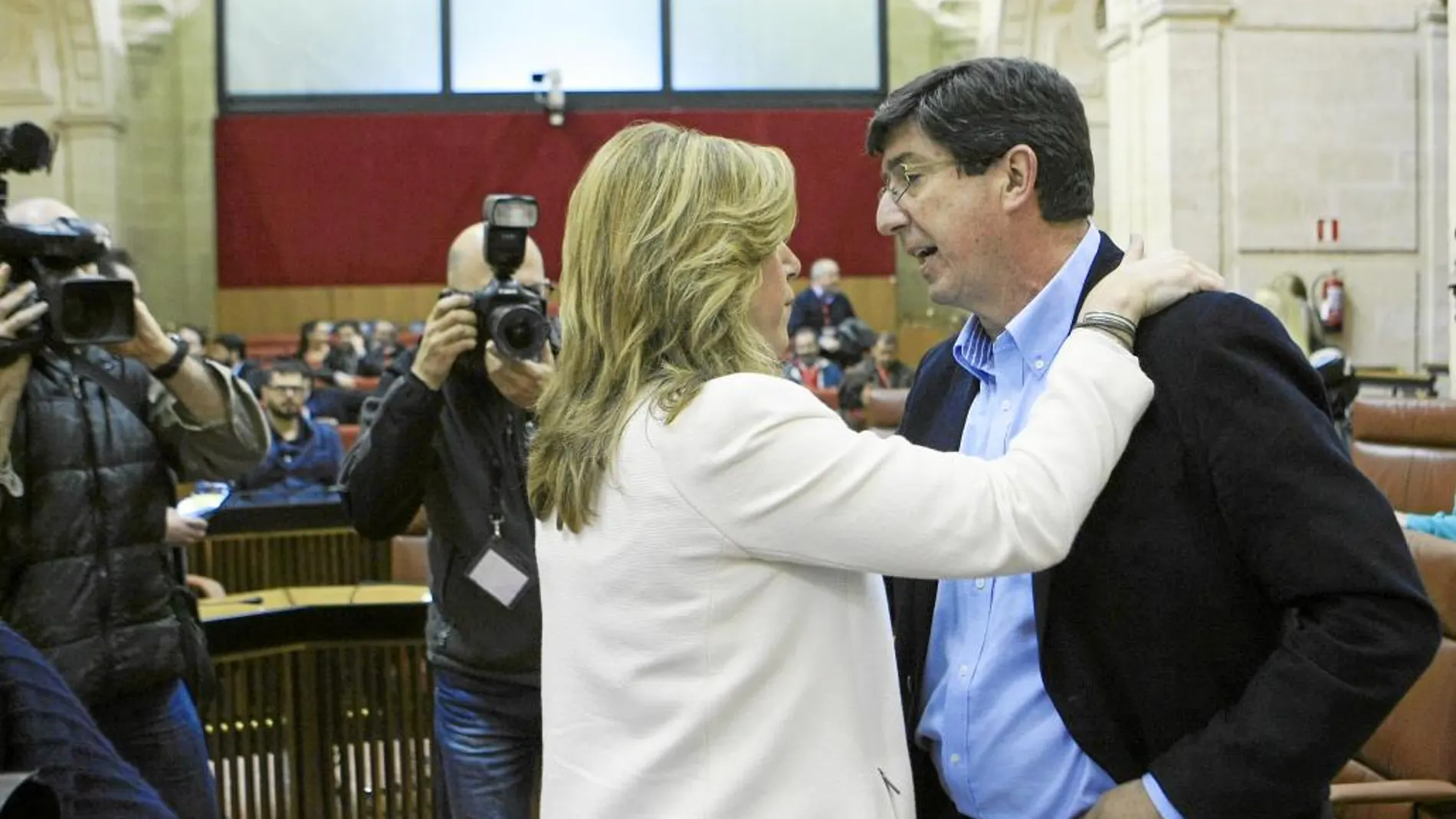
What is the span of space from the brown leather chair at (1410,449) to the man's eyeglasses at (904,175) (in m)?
4.47

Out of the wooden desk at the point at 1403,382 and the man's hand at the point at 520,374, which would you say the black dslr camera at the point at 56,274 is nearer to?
the man's hand at the point at 520,374

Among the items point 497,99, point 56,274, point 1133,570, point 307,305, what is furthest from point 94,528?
point 497,99

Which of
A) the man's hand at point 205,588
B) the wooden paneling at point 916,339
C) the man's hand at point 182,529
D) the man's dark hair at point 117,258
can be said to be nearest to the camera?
the man's dark hair at point 117,258

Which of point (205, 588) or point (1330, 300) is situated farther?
point (1330, 300)

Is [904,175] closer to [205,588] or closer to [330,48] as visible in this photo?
[205,588]

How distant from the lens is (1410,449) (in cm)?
589

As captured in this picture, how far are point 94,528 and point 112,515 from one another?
4cm

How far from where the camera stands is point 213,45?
53.7ft

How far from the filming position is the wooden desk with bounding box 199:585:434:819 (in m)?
3.86

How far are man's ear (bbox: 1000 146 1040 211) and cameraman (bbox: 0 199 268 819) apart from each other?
5.42ft

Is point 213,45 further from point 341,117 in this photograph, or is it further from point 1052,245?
point 1052,245

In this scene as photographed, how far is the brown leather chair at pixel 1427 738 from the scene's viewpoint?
2.67m

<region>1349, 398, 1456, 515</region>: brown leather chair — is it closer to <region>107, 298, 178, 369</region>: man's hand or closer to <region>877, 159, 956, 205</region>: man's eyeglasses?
<region>107, 298, 178, 369</region>: man's hand

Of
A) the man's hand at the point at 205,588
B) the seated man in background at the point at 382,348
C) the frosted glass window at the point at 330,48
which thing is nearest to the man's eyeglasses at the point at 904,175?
the man's hand at the point at 205,588
